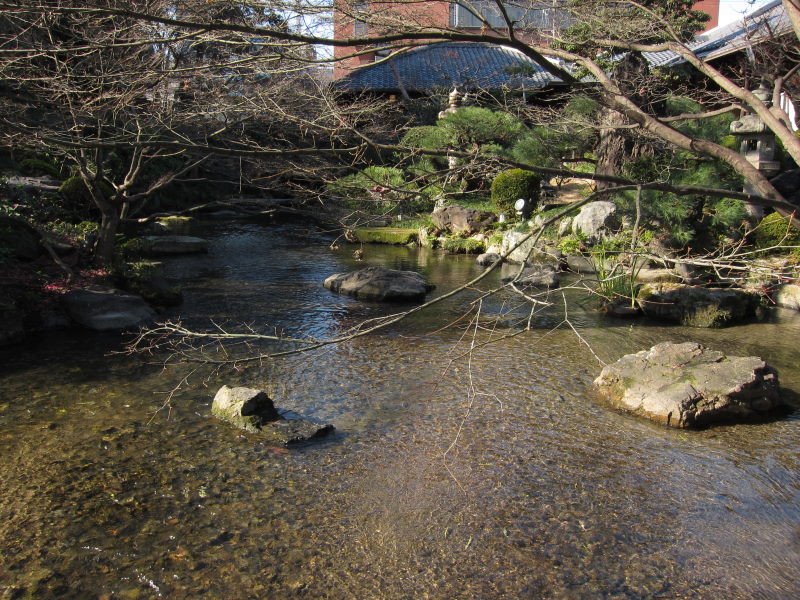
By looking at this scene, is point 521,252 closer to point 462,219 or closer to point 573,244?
point 573,244

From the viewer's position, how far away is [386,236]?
1544cm

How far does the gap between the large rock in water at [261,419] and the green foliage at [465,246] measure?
940 centimetres

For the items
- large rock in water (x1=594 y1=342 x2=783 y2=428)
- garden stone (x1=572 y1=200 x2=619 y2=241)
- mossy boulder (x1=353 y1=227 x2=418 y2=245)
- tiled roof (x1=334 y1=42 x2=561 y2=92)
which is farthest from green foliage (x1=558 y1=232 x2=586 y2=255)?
tiled roof (x1=334 y1=42 x2=561 y2=92)

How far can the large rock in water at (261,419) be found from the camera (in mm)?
4816

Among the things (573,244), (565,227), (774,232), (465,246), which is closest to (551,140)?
(565,227)

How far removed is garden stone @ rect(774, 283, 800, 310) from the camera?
907 centimetres

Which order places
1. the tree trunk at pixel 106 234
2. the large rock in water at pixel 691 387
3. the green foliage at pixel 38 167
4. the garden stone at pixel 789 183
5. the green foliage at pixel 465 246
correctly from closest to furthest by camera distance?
the large rock in water at pixel 691 387, the tree trunk at pixel 106 234, the green foliage at pixel 38 167, the garden stone at pixel 789 183, the green foliage at pixel 465 246

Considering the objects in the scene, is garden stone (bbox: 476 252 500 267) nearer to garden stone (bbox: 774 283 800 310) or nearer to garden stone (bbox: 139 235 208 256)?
garden stone (bbox: 774 283 800 310)

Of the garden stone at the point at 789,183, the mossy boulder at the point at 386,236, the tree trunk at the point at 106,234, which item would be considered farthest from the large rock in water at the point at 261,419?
the garden stone at the point at 789,183

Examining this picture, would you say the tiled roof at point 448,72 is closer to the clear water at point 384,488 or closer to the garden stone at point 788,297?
the garden stone at point 788,297

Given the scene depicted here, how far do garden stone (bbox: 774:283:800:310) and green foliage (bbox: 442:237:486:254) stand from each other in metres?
6.04

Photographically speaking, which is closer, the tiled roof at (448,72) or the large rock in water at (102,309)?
the large rock in water at (102,309)

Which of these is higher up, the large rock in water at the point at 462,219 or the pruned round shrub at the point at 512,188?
the pruned round shrub at the point at 512,188

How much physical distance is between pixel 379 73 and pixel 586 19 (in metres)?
17.3
